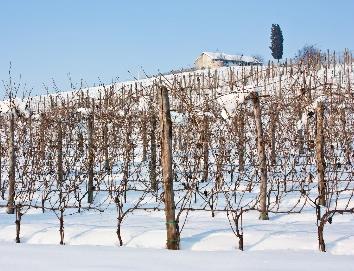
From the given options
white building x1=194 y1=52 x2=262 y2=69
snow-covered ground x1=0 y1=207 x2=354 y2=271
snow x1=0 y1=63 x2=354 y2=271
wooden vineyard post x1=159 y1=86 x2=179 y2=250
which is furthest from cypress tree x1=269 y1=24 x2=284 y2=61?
wooden vineyard post x1=159 y1=86 x2=179 y2=250

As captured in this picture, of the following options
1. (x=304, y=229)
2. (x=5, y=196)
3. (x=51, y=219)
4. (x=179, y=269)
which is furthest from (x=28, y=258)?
(x=5, y=196)

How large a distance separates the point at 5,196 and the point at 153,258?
946 cm

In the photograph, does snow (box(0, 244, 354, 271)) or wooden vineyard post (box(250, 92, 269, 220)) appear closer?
snow (box(0, 244, 354, 271))

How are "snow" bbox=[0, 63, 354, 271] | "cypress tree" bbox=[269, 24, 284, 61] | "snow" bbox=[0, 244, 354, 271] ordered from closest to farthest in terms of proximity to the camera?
"snow" bbox=[0, 244, 354, 271] → "snow" bbox=[0, 63, 354, 271] → "cypress tree" bbox=[269, 24, 284, 61]

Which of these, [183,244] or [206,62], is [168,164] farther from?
[206,62]

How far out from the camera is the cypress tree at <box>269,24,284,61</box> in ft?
191

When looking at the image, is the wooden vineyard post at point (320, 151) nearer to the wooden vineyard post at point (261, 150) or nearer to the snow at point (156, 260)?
the wooden vineyard post at point (261, 150)

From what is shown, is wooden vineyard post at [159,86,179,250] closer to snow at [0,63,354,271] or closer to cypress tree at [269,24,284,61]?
snow at [0,63,354,271]

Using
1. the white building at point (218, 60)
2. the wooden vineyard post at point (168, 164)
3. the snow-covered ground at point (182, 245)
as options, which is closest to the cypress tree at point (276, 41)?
the white building at point (218, 60)

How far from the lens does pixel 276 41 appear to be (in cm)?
5859

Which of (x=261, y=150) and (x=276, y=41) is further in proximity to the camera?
(x=276, y=41)

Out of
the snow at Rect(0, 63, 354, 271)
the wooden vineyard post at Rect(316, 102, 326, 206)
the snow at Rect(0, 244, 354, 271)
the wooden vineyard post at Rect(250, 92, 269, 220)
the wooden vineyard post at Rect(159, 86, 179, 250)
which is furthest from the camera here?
the wooden vineyard post at Rect(316, 102, 326, 206)

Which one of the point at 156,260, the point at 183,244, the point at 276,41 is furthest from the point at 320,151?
the point at 276,41

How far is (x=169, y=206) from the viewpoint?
5156 mm
